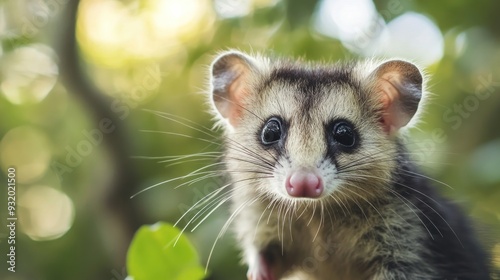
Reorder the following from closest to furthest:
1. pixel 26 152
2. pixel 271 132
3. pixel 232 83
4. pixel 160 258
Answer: pixel 160 258 → pixel 271 132 → pixel 232 83 → pixel 26 152

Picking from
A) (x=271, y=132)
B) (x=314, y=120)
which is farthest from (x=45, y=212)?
→ (x=314, y=120)

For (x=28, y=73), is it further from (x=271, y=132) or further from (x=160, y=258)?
(x=160, y=258)

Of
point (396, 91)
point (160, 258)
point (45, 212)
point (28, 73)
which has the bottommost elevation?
point (45, 212)

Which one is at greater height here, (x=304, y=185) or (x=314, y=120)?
(x=314, y=120)

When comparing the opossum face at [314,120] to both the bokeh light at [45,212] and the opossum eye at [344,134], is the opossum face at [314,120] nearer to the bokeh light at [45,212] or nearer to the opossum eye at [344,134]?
the opossum eye at [344,134]

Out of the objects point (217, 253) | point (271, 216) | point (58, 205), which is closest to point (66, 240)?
point (58, 205)

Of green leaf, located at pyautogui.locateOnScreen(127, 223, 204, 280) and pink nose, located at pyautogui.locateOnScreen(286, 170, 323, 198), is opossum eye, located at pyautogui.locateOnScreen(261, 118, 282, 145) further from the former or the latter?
green leaf, located at pyautogui.locateOnScreen(127, 223, 204, 280)
